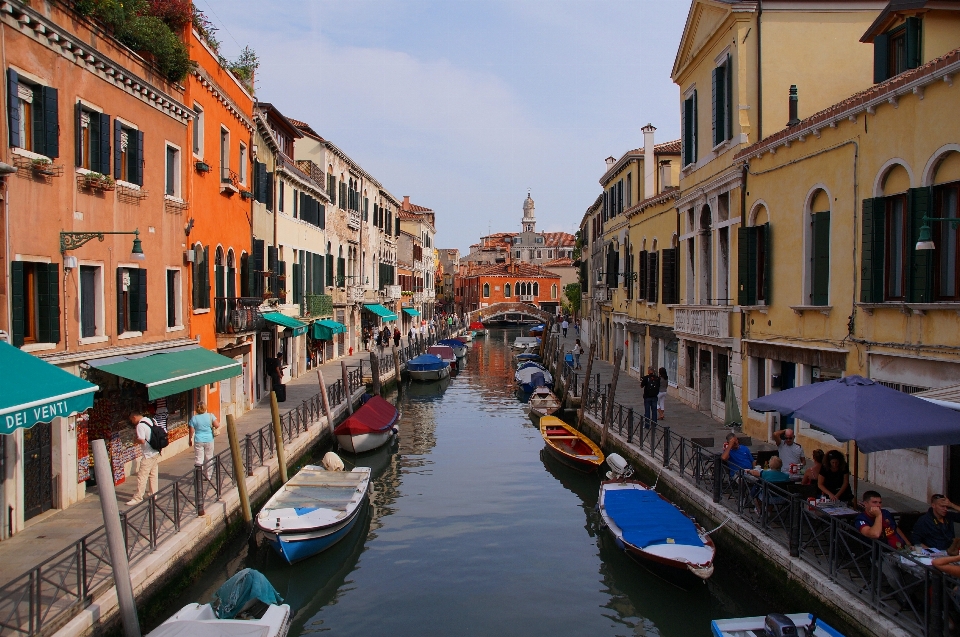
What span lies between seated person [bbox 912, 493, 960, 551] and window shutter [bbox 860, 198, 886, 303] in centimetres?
408

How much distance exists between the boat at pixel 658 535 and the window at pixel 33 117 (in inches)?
364

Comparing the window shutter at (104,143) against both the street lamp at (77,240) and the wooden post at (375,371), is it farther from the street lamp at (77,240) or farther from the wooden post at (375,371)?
the wooden post at (375,371)

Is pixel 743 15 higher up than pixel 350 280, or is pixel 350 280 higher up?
pixel 743 15

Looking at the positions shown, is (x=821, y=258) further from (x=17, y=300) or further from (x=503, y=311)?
(x=503, y=311)

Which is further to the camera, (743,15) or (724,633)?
(743,15)

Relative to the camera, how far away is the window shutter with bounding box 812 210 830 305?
12695mm

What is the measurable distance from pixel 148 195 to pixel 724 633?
11.2 meters

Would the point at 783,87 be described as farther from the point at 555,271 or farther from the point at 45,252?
the point at 555,271

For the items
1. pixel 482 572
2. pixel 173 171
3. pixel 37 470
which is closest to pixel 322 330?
pixel 173 171

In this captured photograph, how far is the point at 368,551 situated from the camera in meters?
12.2

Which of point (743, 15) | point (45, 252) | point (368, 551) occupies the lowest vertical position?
point (368, 551)

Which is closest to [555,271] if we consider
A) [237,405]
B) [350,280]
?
[350,280]

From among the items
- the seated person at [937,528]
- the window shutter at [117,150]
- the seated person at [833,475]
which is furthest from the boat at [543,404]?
the seated person at [937,528]

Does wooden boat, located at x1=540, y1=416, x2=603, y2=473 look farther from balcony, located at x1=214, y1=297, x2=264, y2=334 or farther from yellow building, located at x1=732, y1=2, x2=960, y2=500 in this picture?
balcony, located at x1=214, y1=297, x2=264, y2=334
